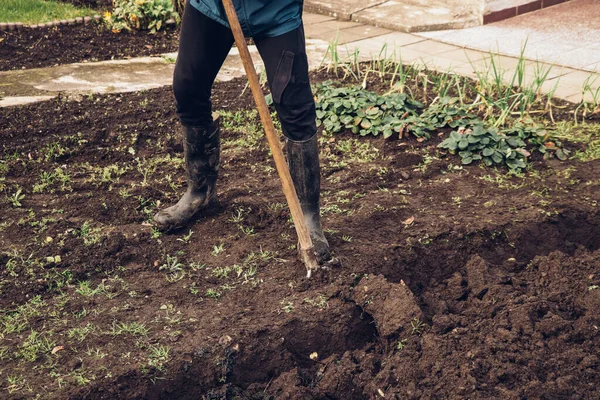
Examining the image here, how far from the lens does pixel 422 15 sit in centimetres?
711

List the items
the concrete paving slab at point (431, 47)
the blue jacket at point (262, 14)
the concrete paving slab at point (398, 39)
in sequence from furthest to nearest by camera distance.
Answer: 1. the concrete paving slab at point (398, 39)
2. the concrete paving slab at point (431, 47)
3. the blue jacket at point (262, 14)

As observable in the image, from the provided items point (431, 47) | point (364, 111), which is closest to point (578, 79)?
point (431, 47)

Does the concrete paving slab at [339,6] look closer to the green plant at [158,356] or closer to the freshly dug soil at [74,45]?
the freshly dug soil at [74,45]

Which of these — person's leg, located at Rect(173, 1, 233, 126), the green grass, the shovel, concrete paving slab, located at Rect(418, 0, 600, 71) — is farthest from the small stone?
the green grass

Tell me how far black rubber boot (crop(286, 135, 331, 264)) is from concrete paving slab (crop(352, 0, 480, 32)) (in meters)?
3.95

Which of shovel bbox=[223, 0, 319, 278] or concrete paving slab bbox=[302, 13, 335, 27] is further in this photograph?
concrete paving slab bbox=[302, 13, 335, 27]

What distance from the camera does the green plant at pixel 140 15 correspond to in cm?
704

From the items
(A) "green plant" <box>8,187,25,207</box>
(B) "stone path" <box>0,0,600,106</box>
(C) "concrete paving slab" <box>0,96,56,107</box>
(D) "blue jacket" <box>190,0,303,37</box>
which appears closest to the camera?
(D) "blue jacket" <box>190,0,303,37</box>

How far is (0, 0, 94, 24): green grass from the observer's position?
7402mm

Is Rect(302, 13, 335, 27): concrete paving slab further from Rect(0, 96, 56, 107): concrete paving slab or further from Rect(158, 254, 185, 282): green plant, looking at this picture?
Rect(158, 254, 185, 282): green plant

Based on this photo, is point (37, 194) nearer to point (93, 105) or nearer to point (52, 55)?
point (93, 105)

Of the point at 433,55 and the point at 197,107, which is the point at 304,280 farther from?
the point at 433,55

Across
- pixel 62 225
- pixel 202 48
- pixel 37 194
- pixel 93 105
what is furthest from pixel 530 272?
pixel 93 105

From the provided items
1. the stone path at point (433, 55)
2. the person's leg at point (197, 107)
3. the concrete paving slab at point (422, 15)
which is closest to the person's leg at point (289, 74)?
the person's leg at point (197, 107)
